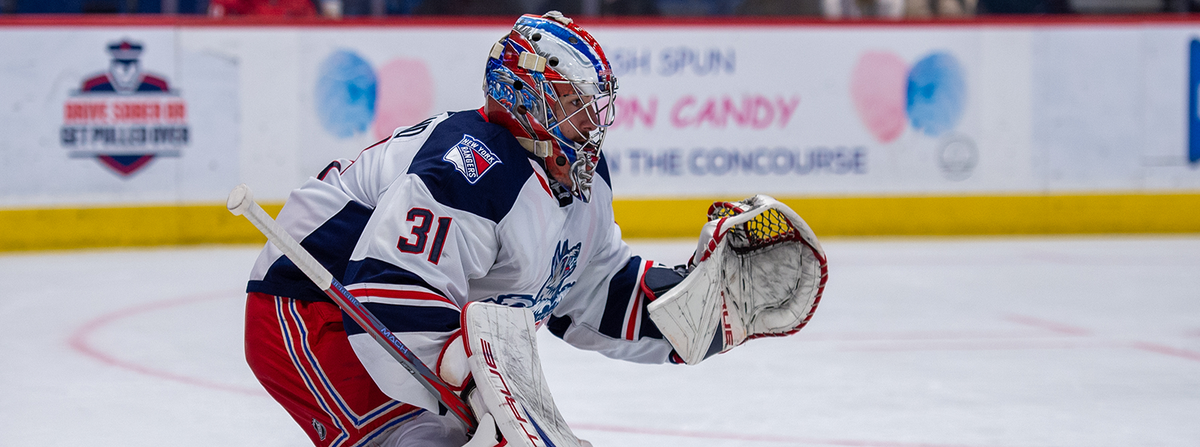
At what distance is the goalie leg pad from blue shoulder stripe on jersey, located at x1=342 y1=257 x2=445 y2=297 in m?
0.08

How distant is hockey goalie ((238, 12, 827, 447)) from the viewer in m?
1.48

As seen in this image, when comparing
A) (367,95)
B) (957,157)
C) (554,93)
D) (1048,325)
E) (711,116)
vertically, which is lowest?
(1048,325)

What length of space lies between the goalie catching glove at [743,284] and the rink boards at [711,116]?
4523mm

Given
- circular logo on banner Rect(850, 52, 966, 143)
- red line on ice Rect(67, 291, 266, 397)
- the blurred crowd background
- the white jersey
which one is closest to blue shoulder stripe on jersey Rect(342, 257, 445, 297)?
the white jersey

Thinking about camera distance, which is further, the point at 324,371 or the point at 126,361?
the point at 126,361

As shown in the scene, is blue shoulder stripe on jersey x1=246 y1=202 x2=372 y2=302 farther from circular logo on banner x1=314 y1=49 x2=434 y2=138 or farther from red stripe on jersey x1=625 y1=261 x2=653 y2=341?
circular logo on banner x1=314 y1=49 x2=434 y2=138

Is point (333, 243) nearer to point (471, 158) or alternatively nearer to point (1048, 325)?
point (471, 158)

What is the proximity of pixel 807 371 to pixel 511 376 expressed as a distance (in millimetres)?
1893

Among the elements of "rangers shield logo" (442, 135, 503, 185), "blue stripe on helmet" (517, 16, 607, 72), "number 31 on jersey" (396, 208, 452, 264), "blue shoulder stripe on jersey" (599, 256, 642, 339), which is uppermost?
"blue stripe on helmet" (517, 16, 607, 72)

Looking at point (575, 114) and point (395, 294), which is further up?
point (575, 114)

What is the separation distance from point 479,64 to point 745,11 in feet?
5.05

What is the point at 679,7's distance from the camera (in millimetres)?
6793

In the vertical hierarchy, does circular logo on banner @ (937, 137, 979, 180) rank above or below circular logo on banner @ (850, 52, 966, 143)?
below

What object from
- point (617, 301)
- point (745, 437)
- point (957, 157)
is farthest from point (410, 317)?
point (957, 157)
